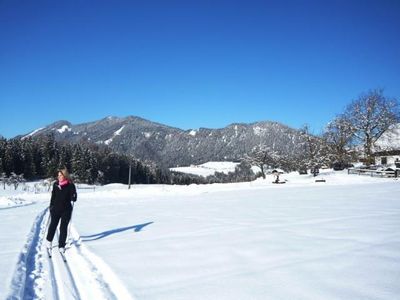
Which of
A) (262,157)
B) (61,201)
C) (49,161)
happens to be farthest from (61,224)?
(49,161)

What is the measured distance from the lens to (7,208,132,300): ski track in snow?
529 cm

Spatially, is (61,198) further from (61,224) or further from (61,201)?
(61,224)

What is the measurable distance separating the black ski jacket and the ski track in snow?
1.06 m

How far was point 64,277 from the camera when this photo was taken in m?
6.29

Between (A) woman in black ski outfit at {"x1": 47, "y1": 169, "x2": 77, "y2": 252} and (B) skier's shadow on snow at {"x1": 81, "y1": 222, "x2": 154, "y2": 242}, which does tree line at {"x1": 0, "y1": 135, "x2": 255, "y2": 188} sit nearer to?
(B) skier's shadow on snow at {"x1": 81, "y1": 222, "x2": 154, "y2": 242}

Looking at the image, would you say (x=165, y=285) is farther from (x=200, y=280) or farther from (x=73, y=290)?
(x=73, y=290)

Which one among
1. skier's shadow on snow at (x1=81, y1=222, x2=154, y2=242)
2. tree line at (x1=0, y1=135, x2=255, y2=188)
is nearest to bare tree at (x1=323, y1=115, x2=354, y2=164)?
tree line at (x1=0, y1=135, x2=255, y2=188)

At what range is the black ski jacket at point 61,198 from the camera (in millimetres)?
9156

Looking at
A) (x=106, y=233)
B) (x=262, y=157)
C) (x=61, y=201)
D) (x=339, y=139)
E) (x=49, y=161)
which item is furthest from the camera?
(x=49, y=161)

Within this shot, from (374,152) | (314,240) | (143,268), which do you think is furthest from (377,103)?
(143,268)

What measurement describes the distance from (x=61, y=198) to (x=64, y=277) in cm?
335

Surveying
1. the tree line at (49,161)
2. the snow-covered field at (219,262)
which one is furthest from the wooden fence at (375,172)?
the tree line at (49,161)

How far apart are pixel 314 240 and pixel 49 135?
10193 cm

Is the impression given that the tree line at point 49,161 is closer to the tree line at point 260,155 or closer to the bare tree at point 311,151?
the tree line at point 260,155
